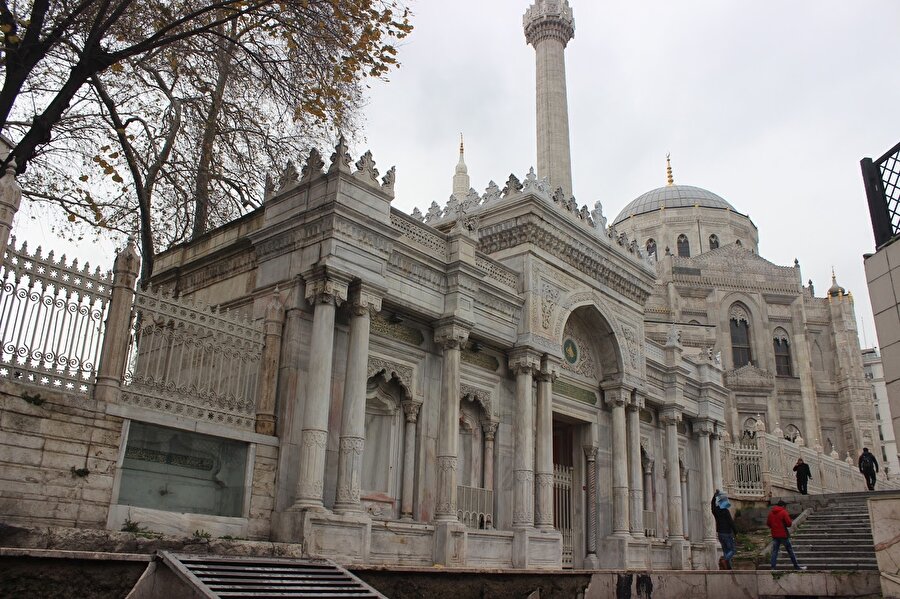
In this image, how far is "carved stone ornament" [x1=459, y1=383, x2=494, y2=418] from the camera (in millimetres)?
14203

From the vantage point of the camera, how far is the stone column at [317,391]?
10.3 meters

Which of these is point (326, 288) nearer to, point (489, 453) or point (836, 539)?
point (489, 453)

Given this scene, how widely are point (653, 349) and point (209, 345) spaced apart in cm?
1302

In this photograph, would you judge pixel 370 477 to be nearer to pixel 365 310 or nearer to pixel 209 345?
pixel 365 310

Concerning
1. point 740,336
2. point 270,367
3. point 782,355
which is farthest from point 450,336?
point 782,355

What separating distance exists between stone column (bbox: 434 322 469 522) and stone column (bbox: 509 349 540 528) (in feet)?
5.75

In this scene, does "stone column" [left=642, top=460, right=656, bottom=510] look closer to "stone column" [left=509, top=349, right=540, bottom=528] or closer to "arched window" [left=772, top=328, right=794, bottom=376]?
"stone column" [left=509, top=349, right=540, bottom=528]

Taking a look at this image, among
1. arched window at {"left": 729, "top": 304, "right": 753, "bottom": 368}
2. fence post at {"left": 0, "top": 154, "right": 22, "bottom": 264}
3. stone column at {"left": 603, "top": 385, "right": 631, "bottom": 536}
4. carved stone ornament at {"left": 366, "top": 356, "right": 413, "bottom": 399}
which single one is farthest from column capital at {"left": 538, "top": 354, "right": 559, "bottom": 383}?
arched window at {"left": 729, "top": 304, "right": 753, "bottom": 368}

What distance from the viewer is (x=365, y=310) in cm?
1172

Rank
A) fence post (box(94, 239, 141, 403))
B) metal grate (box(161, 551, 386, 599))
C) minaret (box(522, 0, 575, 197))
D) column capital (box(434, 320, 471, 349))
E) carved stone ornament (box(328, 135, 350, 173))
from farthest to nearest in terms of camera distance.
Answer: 1. minaret (box(522, 0, 575, 197))
2. column capital (box(434, 320, 471, 349))
3. carved stone ornament (box(328, 135, 350, 173))
4. fence post (box(94, 239, 141, 403))
5. metal grate (box(161, 551, 386, 599))

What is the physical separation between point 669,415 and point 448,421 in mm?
9005

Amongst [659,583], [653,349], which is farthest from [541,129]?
[659,583]

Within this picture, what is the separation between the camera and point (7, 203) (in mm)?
7832

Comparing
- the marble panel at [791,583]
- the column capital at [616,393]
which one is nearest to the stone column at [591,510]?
the column capital at [616,393]
